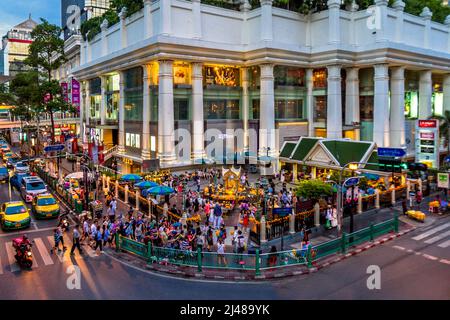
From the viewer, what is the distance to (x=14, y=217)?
27844 millimetres

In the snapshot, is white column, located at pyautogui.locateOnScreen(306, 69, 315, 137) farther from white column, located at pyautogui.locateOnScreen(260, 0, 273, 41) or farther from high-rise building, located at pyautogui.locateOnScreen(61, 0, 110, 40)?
high-rise building, located at pyautogui.locateOnScreen(61, 0, 110, 40)

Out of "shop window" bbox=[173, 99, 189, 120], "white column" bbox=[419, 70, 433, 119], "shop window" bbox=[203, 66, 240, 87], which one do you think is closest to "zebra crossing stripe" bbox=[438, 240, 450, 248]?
"shop window" bbox=[173, 99, 189, 120]

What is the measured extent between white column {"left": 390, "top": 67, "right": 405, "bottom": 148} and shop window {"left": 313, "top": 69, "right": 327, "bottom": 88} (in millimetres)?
8292

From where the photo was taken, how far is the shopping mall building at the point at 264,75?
44.9 metres

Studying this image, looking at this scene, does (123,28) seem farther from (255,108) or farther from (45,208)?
(45,208)

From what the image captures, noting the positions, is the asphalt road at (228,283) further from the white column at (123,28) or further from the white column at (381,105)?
the white column at (123,28)

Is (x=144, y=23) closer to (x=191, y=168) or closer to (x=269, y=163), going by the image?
(x=191, y=168)

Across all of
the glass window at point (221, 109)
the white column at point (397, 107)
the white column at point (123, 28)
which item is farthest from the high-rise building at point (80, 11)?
the white column at point (397, 107)

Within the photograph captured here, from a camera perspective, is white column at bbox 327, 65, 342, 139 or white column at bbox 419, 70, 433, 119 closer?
white column at bbox 327, 65, 342, 139

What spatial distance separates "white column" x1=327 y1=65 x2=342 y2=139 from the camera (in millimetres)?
49125

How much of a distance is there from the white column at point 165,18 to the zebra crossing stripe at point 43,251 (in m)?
25.7

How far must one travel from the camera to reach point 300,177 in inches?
1625
